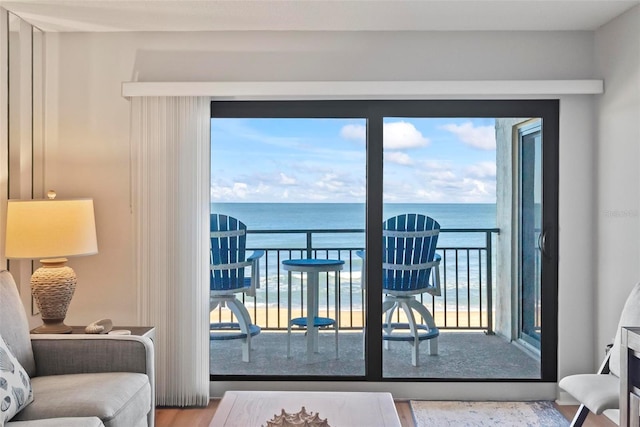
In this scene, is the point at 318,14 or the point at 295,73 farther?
the point at 295,73

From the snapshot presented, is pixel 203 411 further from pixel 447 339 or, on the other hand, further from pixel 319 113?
pixel 319 113

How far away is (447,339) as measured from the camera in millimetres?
4074

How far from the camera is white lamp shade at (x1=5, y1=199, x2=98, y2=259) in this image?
3.19 m

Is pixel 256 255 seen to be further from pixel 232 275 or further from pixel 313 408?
pixel 313 408

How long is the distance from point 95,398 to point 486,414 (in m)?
2.27

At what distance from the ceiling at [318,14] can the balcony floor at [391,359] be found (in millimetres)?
1967

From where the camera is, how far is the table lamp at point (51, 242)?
10.5ft

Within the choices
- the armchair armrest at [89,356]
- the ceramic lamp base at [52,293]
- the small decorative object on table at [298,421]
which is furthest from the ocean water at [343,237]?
the small decorative object on table at [298,421]

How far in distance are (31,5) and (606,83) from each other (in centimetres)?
332

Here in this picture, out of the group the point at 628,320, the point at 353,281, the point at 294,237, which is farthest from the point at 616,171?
the point at 294,237

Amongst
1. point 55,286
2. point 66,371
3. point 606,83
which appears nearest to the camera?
point 66,371

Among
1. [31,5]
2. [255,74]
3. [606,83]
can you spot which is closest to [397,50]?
[255,74]

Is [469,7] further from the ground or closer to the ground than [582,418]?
further from the ground

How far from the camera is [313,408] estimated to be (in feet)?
8.50
